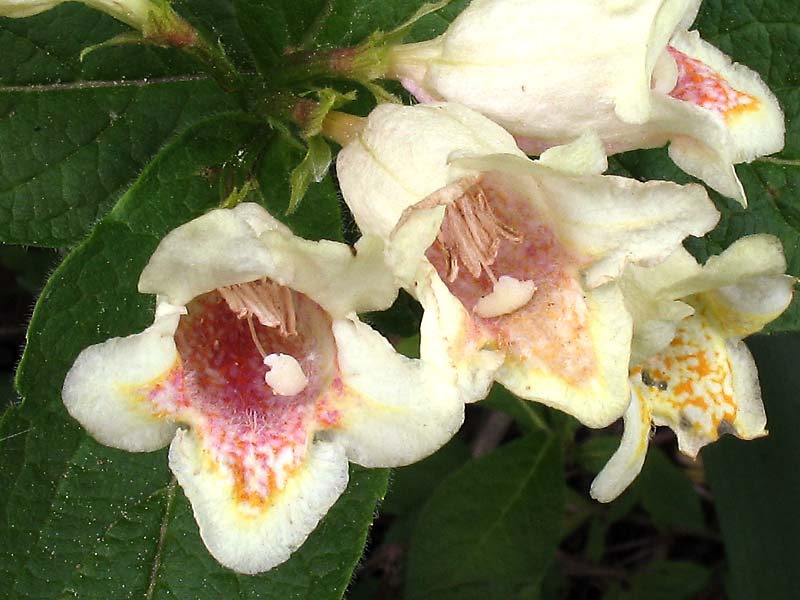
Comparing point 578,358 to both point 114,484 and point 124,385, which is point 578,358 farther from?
point 114,484

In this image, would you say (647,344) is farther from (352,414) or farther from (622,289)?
(352,414)

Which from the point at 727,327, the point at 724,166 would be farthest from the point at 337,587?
the point at 724,166

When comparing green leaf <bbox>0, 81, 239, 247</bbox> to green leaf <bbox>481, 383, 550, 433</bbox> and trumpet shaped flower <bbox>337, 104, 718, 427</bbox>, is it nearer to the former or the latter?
trumpet shaped flower <bbox>337, 104, 718, 427</bbox>

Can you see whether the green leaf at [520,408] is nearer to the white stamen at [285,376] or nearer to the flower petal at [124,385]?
the white stamen at [285,376]

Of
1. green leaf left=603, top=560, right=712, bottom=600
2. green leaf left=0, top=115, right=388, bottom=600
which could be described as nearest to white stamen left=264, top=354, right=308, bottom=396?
green leaf left=0, top=115, right=388, bottom=600

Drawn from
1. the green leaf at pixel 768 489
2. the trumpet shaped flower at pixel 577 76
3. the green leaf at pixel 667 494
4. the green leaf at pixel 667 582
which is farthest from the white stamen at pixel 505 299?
the green leaf at pixel 667 582

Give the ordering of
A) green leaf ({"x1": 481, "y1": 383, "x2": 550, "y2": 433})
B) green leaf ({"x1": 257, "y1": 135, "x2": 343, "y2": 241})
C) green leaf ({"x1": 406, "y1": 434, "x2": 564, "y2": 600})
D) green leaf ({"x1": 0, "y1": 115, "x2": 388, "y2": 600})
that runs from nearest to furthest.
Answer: green leaf ({"x1": 0, "y1": 115, "x2": 388, "y2": 600}) → green leaf ({"x1": 257, "y1": 135, "x2": 343, "y2": 241}) → green leaf ({"x1": 406, "y1": 434, "x2": 564, "y2": 600}) → green leaf ({"x1": 481, "y1": 383, "x2": 550, "y2": 433})
